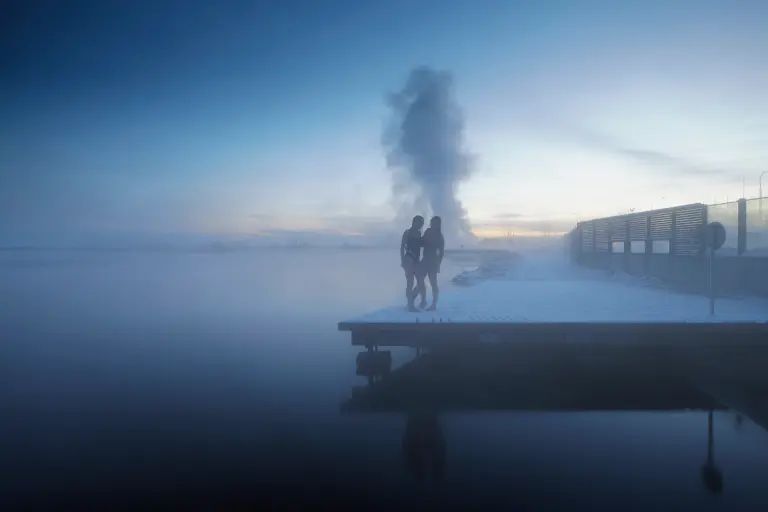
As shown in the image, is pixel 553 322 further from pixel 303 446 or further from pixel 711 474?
pixel 303 446

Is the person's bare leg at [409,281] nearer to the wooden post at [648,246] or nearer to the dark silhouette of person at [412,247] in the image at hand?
the dark silhouette of person at [412,247]

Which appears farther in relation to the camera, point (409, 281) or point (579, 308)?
point (579, 308)

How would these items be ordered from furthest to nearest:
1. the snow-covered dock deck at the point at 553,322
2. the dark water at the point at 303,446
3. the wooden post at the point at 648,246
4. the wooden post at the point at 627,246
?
the wooden post at the point at 627,246, the wooden post at the point at 648,246, the snow-covered dock deck at the point at 553,322, the dark water at the point at 303,446

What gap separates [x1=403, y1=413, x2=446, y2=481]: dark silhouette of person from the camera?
5.90 m

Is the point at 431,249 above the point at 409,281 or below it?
above

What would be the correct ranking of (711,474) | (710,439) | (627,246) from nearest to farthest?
(711,474) < (710,439) < (627,246)

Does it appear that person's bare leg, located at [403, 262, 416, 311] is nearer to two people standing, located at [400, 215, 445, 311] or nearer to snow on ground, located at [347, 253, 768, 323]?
two people standing, located at [400, 215, 445, 311]

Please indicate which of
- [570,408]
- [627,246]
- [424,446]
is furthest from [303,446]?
[627,246]

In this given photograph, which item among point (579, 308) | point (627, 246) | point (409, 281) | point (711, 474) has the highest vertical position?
point (627, 246)

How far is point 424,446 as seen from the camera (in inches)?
257

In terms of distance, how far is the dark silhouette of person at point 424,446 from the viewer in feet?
19.4

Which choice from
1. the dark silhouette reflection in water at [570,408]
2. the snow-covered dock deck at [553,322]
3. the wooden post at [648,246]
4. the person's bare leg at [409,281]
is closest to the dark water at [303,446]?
the dark silhouette reflection in water at [570,408]

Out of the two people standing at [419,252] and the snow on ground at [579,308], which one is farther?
the two people standing at [419,252]

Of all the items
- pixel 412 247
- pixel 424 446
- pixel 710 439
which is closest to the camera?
pixel 424 446
